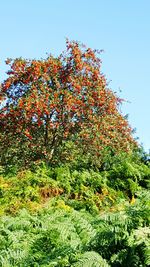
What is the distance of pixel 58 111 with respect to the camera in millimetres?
18891

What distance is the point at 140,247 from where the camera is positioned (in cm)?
625

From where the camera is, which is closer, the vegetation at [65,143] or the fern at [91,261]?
the fern at [91,261]

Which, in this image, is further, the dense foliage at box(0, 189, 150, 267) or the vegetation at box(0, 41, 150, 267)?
the vegetation at box(0, 41, 150, 267)

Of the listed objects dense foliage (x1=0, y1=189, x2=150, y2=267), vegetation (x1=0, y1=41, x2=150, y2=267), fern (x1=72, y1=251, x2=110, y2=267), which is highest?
vegetation (x1=0, y1=41, x2=150, y2=267)

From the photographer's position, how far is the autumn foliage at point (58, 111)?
62.1 feet

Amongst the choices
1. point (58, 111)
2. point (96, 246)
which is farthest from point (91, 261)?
point (58, 111)

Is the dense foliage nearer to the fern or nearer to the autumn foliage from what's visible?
the fern

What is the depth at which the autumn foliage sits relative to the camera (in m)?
18.9

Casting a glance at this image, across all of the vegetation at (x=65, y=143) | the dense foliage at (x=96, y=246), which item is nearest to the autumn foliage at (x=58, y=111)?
the vegetation at (x=65, y=143)

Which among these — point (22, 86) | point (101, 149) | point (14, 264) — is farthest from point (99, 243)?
point (22, 86)

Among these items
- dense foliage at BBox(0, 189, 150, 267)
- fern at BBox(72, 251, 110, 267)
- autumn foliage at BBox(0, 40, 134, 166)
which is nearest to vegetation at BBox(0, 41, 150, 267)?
autumn foliage at BBox(0, 40, 134, 166)

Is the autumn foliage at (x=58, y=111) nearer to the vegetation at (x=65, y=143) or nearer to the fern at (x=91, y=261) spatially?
the vegetation at (x=65, y=143)

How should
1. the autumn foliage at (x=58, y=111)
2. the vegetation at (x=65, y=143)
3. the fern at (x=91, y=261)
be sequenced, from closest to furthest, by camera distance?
the fern at (x=91, y=261) → the vegetation at (x=65, y=143) → the autumn foliage at (x=58, y=111)

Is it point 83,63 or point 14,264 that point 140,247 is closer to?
point 14,264
